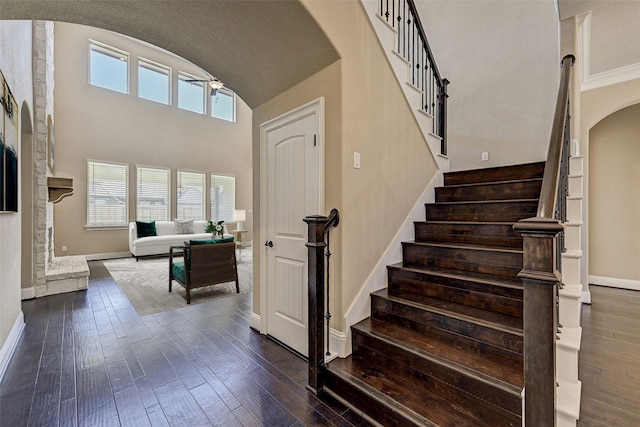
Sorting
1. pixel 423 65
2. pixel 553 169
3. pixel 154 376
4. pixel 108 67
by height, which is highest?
pixel 108 67

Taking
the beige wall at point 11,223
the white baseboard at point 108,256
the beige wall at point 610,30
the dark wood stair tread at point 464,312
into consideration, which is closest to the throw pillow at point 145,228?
the white baseboard at point 108,256

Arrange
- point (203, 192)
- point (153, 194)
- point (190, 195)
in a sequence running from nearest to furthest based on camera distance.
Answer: point (153, 194) → point (190, 195) → point (203, 192)

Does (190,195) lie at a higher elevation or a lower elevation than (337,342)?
higher

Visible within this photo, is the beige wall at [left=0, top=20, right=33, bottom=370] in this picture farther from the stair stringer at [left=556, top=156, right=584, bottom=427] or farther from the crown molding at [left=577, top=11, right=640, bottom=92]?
the crown molding at [left=577, top=11, right=640, bottom=92]

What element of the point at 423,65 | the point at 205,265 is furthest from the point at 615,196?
the point at 205,265

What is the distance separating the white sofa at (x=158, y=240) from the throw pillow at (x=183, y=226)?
0.08 meters

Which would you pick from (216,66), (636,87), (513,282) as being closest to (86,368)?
(216,66)

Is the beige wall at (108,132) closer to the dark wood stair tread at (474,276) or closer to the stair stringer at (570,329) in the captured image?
the dark wood stair tread at (474,276)

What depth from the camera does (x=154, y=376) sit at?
6.66ft

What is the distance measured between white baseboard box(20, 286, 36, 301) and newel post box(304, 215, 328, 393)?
4.19 m

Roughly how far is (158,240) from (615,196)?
9151mm

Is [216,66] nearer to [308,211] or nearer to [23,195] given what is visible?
[308,211]

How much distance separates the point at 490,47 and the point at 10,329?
6949 millimetres

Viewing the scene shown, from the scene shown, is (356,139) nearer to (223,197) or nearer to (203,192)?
(203,192)
